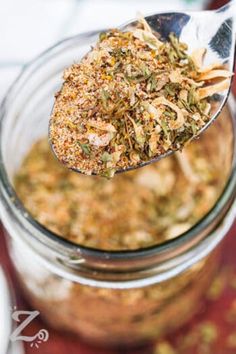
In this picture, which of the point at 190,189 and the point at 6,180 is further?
the point at 190,189

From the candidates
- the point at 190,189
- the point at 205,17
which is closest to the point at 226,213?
the point at 190,189

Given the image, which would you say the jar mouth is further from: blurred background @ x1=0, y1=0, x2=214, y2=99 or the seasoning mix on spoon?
blurred background @ x1=0, y1=0, x2=214, y2=99

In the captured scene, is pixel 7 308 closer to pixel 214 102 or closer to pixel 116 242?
pixel 116 242

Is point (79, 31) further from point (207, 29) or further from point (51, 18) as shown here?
point (207, 29)

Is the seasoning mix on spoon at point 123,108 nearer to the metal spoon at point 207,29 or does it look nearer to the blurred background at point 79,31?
the metal spoon at point 207,29

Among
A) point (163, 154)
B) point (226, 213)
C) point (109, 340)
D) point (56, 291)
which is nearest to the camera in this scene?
point (163, 154)

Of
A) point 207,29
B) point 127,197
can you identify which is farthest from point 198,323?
point 207,29

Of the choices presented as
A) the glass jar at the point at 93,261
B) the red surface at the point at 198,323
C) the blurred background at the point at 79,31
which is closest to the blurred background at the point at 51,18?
the blurred background at the point at 79,31
